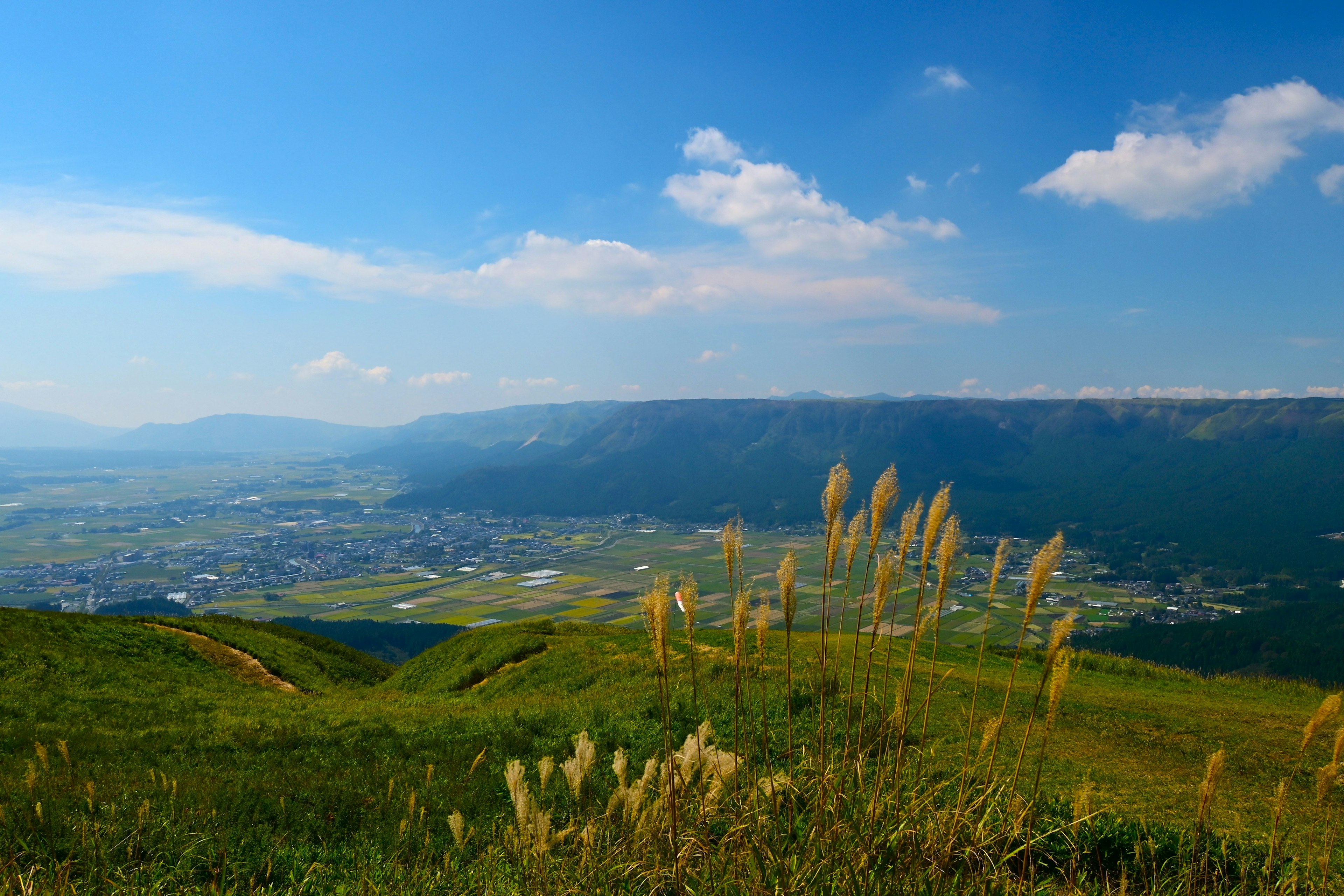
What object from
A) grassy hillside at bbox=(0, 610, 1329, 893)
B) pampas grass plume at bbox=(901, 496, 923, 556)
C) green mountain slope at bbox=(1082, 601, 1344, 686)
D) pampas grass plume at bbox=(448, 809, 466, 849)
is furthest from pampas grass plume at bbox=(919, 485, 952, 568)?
green mountain slope at bbox=(1082, 601, 1344, 686)

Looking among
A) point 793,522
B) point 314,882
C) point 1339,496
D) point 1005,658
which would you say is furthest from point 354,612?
point 1339,496

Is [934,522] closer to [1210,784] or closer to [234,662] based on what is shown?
[1210,784]

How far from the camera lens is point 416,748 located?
10.2 metres

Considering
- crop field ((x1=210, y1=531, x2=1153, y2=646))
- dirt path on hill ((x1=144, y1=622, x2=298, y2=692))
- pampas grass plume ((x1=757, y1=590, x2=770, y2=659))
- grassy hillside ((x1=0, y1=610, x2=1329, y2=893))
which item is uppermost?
pampas grass plume ((x1=757, y1=590, x2=770, y2=659))

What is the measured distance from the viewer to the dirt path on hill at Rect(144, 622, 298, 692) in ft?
66.4

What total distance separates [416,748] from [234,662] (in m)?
15.6

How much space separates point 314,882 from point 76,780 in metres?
4.55

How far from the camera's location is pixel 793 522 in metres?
199

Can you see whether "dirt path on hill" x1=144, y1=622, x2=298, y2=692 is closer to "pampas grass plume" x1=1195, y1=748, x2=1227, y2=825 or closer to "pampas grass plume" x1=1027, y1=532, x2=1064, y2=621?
"pampas grass plume" x1=1027, y1=532, x2=1064, y2=621

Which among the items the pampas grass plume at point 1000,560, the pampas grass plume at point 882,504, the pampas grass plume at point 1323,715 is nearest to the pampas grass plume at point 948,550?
the pampas grass plume at point 1000,560

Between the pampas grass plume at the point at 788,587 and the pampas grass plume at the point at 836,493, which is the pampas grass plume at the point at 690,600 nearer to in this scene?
the pampas grass plume at the point at 788,587

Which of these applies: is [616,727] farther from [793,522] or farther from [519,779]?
[793,522]

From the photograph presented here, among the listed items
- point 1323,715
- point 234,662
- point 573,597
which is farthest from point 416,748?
point 573,597

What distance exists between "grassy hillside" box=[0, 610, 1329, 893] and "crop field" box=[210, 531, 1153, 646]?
46.4 metres
